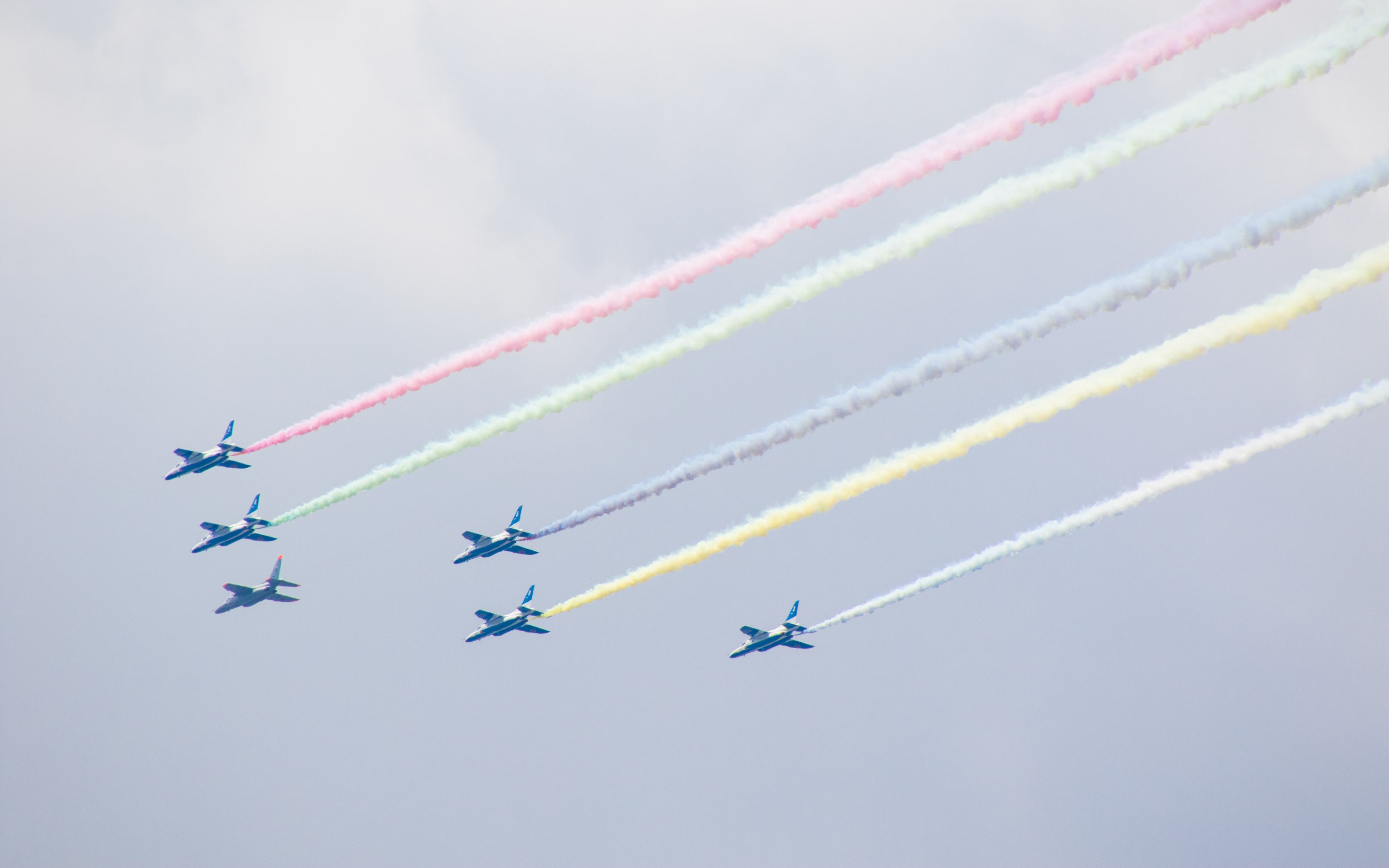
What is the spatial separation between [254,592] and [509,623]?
377 inches

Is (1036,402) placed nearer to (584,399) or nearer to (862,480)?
(862,480)

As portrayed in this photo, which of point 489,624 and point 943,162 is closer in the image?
point 943,162

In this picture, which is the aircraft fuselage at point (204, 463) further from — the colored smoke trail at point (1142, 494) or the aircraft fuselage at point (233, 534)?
the colored smoke trail at point (1142, 494)

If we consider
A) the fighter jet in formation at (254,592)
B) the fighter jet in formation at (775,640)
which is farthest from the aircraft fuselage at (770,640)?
the fighter jet in formation at (254,592)

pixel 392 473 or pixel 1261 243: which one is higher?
pixel 392 473

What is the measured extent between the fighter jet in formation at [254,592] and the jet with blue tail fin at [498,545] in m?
6.74

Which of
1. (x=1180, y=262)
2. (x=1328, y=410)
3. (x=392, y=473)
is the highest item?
(x=392, y=473)

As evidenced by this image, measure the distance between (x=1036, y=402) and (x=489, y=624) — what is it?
93.4 feet

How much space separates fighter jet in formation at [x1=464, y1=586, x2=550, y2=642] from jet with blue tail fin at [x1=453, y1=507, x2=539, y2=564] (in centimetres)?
253

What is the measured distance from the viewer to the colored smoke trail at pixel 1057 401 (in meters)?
26.4

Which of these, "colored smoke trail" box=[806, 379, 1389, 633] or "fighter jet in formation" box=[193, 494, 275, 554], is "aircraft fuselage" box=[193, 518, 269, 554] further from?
"colored smoke trail" box=[806, 379, 1389, 633]

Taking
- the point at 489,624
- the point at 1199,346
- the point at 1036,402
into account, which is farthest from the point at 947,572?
the point at 489,624

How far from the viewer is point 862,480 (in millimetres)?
36125

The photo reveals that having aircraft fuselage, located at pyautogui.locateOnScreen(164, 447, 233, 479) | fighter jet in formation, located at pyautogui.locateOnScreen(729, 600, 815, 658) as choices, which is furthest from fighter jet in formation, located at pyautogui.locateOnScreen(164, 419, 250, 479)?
fighter jet in formation, located at pyautogui.locateOnScreen(729, 600, 815, 658)
